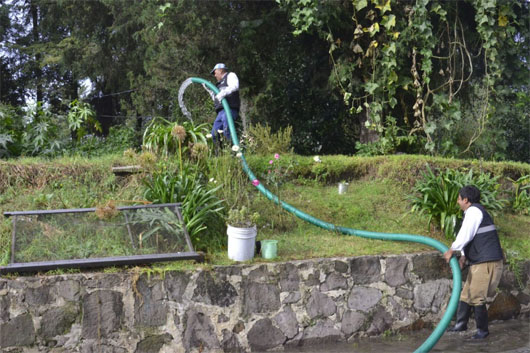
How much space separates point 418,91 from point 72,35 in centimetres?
1161

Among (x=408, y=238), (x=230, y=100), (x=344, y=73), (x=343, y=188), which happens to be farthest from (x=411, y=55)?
(x=408, y=238)

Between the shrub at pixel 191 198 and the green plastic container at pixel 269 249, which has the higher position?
the shrub at pixel 191 198

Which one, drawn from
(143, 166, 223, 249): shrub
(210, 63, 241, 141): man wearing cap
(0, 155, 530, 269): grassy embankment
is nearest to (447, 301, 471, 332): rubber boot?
(0, 155, 530, 269): grassy embankment

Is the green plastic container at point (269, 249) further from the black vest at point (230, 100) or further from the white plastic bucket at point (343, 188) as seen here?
the black vest at point (230, 100)

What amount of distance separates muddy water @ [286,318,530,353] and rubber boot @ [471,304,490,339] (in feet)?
0.22

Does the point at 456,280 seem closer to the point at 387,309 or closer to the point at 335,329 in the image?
the point at 387,309

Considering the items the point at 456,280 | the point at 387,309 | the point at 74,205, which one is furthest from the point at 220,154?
the point at 456,280

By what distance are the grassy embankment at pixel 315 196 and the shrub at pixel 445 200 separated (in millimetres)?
198

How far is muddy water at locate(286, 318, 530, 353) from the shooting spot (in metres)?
5.81

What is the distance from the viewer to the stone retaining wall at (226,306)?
529 cm

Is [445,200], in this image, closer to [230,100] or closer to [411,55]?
[230,100]

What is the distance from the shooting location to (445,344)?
19.6ft

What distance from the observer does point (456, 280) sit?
5.75 m

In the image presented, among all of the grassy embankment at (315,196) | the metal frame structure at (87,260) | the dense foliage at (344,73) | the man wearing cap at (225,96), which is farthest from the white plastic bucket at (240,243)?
the dense foliage at (344,73)
